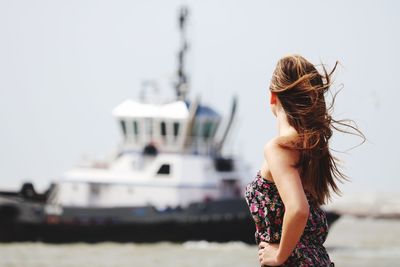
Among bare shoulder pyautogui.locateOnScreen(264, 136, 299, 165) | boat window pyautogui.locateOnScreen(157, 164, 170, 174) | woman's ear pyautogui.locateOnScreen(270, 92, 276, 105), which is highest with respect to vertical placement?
woman's ear pyautogui.locateOnScreen(270, 92, 276, 105)

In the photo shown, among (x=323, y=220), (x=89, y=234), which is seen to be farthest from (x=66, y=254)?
(x=323, y=220)

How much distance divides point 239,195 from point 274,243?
77.5 ft

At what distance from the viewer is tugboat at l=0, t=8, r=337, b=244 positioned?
2409 cm

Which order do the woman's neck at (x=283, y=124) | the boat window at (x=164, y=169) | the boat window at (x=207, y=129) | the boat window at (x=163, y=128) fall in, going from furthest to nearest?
1. the boat window at (x=207, y=129)
2. the boat window at (x=163, y=128)
3. the boat window at (x=164, y=169)
4. the woman's neck at (x=283, y=124)

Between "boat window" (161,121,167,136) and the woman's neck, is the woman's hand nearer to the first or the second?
the woman's neck

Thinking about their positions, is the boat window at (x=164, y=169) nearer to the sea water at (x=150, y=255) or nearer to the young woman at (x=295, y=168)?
the sea water at (x=150, y=255)

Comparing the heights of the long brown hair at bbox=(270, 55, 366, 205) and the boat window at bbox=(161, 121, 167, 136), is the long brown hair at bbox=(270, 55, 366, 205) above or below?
above

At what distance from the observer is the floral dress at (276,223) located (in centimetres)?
262

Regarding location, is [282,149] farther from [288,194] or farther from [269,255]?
[269,255]

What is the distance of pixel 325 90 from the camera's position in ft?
8.68

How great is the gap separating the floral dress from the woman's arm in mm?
65

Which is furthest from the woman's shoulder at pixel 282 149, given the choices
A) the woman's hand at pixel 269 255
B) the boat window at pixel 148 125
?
the boat window at pixel 148 125

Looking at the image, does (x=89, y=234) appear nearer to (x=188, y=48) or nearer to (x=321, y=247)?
(x=188, y=48)

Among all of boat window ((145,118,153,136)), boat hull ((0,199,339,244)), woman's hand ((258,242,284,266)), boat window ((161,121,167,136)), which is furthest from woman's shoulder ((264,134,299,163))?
boat window ((161,121,167,136))
